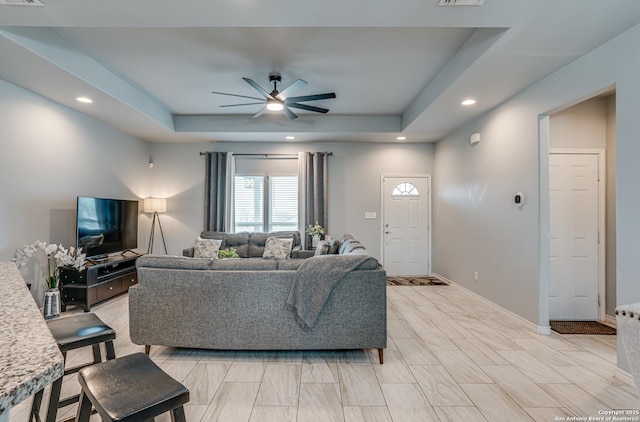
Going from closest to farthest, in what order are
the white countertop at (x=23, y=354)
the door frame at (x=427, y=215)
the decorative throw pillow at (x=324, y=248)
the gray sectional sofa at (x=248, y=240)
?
the white countertop at (x=23, y=354) → the decorative throw pillow at (x=324, y=248) → the gray sectional sofa at (x=248, y=240) → the door frame at (x=427, y=215)

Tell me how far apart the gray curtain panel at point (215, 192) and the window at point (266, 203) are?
25 centimetres

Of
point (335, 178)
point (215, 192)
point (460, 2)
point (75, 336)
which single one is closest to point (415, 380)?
point (75, 336)

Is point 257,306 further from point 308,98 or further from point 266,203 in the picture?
point 266,203

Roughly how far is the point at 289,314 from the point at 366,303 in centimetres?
65

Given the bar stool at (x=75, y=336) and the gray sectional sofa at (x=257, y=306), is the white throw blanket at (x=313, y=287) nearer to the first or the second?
the gray sectional sofa at (x=257, y=306)

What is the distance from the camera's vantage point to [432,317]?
3.64 m

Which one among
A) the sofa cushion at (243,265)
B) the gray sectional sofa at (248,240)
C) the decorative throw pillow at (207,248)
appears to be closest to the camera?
the sofa cushion at (243,265)

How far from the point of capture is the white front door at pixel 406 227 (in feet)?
19.8

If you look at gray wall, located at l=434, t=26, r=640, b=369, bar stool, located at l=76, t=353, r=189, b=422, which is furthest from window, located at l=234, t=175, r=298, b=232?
bar stool, located at l=76, t=353, r=189, b=422

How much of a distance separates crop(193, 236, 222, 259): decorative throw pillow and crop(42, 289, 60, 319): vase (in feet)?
6.05

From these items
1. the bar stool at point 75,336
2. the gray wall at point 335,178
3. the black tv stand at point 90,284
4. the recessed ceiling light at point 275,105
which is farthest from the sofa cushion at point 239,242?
the bar stool at point 75,336

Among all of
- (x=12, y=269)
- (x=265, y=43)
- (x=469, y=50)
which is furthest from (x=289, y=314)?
(x=469, y=50)

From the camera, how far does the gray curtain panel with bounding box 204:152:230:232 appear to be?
19.4 feet

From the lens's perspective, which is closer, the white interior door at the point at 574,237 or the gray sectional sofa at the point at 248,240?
the white interior door at the point at 574,237
